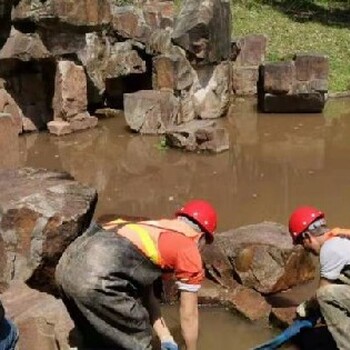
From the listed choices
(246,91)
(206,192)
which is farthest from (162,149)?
(246,91)

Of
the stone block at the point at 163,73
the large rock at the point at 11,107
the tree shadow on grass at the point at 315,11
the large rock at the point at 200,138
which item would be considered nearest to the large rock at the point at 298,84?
the stone block at the point at 163,73

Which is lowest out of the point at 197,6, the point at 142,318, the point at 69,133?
the point at 69,133

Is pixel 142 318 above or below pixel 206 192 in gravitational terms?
above

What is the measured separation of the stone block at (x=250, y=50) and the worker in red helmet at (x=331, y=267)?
36.5 ft

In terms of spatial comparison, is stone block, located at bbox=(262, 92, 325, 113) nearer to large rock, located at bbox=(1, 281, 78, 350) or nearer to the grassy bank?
the grassy bank

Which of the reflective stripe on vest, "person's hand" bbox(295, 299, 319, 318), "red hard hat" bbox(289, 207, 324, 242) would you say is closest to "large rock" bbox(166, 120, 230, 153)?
"person's hand" bbox(295, 299, 319, 318)

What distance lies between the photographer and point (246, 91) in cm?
1499

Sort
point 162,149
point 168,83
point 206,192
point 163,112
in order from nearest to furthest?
point 206,192
point 162,149
point 163,112
point 168,83

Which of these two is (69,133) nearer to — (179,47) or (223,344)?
(179,47)

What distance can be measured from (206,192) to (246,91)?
635 centimetres

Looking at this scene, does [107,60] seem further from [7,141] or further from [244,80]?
[7,141]

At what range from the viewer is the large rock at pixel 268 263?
6.15 metres

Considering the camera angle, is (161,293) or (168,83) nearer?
(161,293)

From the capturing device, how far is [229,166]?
10078mm
